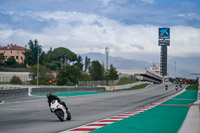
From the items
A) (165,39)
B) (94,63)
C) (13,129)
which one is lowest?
(13,129)

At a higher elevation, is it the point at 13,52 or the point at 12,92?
the point at 13,52

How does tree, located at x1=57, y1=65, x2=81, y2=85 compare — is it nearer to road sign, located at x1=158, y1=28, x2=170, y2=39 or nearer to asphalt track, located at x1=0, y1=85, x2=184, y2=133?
asphalt track, located at x1=0, y1=85, x2=184, y2=133

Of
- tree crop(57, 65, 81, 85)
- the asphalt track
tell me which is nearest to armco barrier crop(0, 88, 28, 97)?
the asphalt track

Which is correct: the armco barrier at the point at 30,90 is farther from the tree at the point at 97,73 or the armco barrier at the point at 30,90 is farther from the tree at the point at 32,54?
the tree at the point at 32,54

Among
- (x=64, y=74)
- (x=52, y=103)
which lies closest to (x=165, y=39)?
(x=64, y=74)

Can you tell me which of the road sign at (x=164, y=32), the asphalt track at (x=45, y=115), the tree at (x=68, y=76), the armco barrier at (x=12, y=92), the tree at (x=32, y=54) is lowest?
the asphalt track at (x=45, y=115)

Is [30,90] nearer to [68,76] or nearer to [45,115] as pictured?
[45,115]

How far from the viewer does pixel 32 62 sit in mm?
144875

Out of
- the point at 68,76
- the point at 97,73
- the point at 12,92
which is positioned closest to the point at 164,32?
the point at 97,73

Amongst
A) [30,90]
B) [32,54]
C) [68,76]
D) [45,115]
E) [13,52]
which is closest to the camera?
[45,115]

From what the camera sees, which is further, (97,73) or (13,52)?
(13,52)

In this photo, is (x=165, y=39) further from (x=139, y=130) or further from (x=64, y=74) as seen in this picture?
(x=139, y=130)

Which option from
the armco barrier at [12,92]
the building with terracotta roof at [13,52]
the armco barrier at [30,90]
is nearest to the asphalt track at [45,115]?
the armco barrier at [12,92]

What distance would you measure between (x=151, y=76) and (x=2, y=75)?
106m
